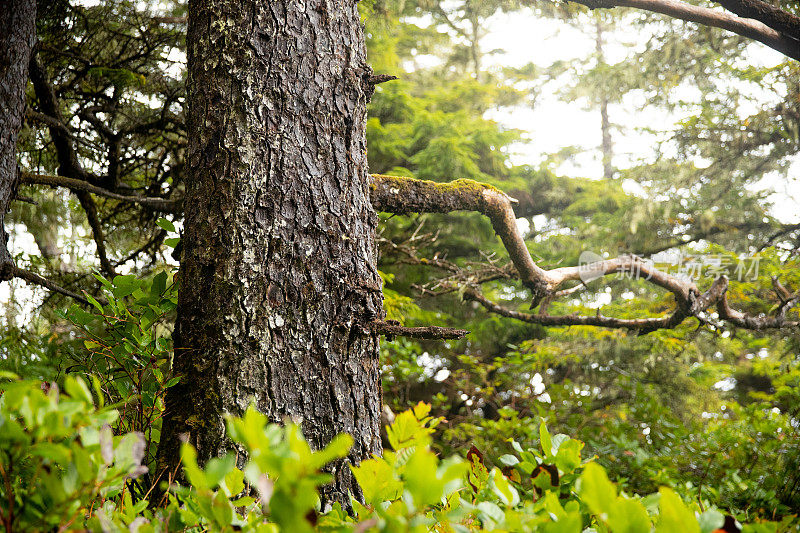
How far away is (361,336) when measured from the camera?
1.66 metres

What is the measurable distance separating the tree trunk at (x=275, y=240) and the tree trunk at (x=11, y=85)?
138 cm

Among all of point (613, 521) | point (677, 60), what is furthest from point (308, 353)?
point (677, 60)

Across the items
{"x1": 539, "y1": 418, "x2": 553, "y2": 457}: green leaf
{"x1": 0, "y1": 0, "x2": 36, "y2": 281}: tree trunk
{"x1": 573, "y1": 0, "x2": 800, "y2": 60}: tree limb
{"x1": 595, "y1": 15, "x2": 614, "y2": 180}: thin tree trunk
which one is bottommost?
{"x1": 539, "y1": 418, "x2": 553, "y2": 457}: green leaf

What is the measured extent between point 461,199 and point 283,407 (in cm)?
158

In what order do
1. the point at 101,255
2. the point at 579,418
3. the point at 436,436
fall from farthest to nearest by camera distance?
1. the point at 436,436
2. the point at 579,418
3. the point at 101,255

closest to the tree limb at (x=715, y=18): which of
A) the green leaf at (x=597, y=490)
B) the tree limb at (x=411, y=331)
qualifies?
the tree limb at (x=411, y=331)

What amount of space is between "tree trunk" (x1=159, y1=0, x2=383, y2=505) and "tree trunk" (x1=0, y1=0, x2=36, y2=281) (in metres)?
1.38

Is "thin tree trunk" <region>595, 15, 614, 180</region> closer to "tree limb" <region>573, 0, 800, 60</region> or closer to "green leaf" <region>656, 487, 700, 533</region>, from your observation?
"tree limb" <region>573, 0, 800, 60</region>

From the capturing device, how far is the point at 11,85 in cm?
258

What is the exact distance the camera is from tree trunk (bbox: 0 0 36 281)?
8.38ft

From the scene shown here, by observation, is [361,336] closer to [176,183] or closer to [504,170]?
[176,183]

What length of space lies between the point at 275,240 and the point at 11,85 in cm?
198

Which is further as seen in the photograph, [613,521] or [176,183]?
[176,183]

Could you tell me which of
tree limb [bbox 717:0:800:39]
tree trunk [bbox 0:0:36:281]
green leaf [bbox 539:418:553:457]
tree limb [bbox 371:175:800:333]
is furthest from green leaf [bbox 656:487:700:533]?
tree limb [bbox 717:0:800:39]
